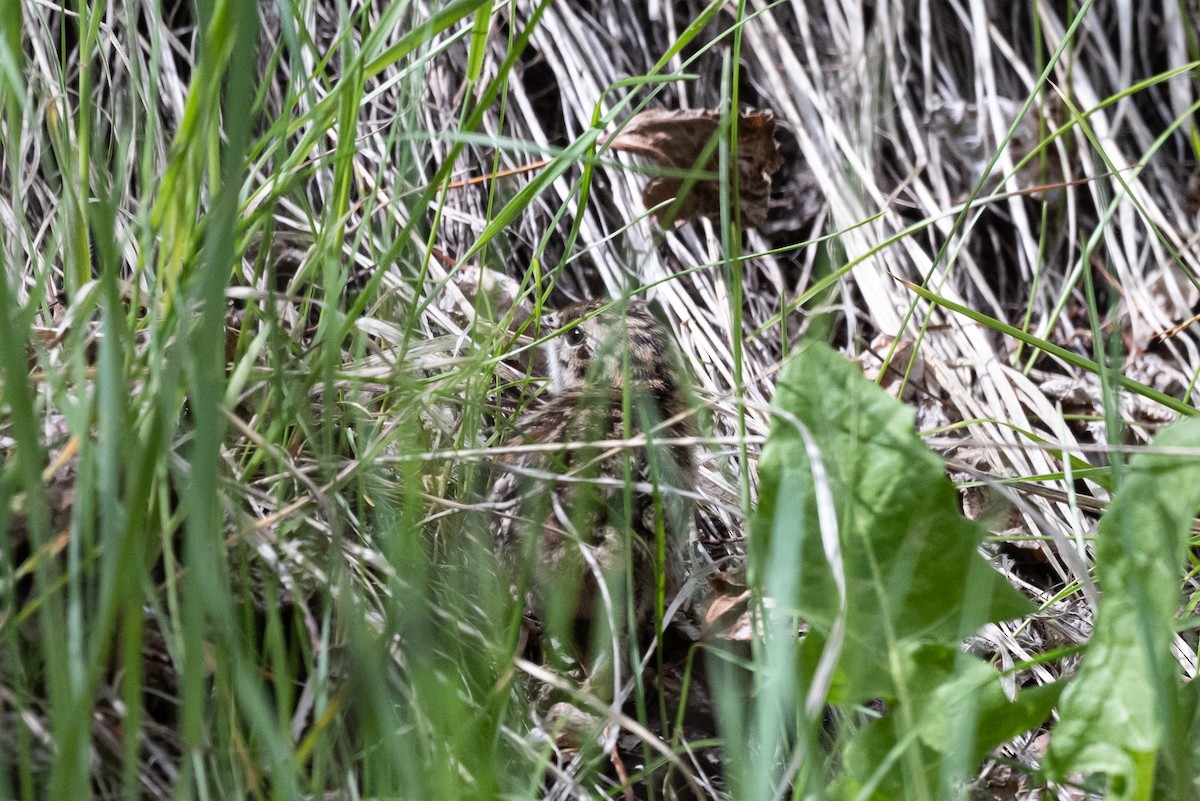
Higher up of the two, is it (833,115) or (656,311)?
(833,115)

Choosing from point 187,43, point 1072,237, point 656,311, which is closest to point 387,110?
point 187,43

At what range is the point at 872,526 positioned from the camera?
1.92 m

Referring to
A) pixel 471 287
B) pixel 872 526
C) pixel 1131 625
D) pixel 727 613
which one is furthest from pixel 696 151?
pixel 1131 625

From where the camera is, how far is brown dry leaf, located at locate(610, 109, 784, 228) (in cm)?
376

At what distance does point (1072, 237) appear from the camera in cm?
393

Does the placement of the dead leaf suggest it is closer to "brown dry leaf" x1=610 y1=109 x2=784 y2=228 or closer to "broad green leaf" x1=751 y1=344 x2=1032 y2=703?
"broad green leaf" x1=751 y1=344 x2=1032 y2=703

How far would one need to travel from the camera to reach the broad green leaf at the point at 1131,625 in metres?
1.74

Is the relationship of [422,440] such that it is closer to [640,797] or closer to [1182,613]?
[640,797]

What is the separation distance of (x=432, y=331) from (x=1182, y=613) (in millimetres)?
2110

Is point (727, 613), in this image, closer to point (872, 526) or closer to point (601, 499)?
point (601, 499)

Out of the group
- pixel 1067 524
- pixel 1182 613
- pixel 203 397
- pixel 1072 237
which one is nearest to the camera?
pixel 203 397

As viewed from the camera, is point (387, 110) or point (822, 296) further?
point (387, 110)

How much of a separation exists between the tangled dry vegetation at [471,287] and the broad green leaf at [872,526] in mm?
120

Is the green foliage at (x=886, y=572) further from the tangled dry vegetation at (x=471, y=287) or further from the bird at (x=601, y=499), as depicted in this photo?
the bird at (x=601, y=499)
